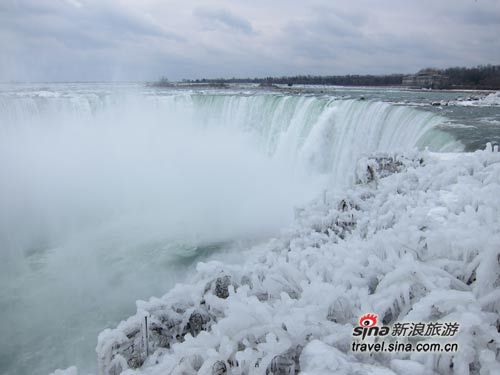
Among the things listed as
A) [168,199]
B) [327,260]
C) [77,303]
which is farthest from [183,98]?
[327,260]

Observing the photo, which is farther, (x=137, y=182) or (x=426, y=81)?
(x=426, y=81)

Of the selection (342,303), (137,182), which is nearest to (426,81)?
(137,182)

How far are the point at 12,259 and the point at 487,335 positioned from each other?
43.4ft

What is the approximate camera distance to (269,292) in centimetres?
299

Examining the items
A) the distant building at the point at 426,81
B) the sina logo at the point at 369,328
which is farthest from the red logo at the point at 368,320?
the distant building at the point at 426,81

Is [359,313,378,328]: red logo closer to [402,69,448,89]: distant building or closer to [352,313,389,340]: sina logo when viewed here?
[352,313,389,340]: sina logo

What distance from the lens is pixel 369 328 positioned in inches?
84.0

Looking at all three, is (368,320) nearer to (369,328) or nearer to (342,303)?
(369,328)

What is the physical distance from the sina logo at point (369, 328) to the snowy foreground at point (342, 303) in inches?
2.1

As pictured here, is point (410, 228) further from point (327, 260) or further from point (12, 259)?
point (12, 259)

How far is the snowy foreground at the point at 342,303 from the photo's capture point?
6.24 ft

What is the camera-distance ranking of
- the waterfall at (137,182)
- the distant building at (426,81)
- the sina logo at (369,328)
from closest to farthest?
1. the sina logo at (369,328)
2. the waterfall at (137,182)
3. the distant building at (426,81)

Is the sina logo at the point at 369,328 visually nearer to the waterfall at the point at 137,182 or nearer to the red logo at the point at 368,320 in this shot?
the red logo at the point at 368,320

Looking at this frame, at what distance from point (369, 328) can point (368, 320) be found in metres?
0.08
